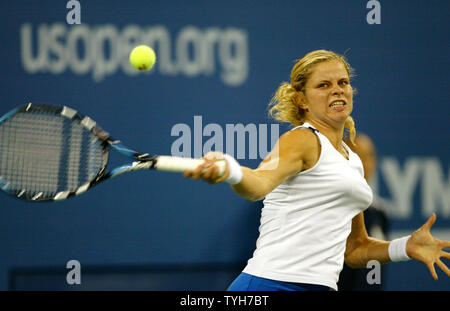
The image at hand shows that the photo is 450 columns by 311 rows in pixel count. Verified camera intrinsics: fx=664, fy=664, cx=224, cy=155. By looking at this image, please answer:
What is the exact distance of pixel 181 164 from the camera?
1.95 m

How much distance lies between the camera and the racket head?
2201mm

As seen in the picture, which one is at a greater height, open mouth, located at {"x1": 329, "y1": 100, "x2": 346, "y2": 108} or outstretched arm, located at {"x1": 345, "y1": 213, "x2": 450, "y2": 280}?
open mouth, located at {"x1": 329, "y1": 100, "x2": 346, "y2": 108}

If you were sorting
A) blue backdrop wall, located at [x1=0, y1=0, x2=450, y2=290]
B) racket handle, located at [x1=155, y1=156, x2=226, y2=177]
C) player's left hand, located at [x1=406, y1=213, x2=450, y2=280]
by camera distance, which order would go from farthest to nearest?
blue backdrop wall, located at [x1=0, y1=0, x2=450, y2=290] < player's left hand, located at [x1=406, y1=213, x2=450, y2=280] < racket handle, located at [x1=155, y1=156, x2=226, y2=177]

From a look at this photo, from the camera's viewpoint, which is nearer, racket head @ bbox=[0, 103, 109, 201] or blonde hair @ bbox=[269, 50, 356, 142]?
racket head @ bbox=[0, 103, 109, 201]

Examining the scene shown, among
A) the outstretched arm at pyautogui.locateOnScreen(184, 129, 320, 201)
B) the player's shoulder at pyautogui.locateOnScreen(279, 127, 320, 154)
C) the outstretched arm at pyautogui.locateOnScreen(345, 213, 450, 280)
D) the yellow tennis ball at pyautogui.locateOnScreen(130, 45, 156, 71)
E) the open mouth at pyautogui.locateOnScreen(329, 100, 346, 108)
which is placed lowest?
the outstretched arm at pyautogui.locateOnScreen(345, 213, 450, 280)

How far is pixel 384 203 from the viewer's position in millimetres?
3852

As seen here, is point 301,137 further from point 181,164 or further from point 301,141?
point 181,164

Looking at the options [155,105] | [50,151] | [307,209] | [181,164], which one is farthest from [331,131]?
[155,105]

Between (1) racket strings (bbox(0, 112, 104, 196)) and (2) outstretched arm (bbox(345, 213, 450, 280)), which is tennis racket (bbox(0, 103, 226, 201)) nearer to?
(1) racket strings (bbox(0, 112, 104, 196))

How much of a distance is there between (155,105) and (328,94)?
5.07 feet

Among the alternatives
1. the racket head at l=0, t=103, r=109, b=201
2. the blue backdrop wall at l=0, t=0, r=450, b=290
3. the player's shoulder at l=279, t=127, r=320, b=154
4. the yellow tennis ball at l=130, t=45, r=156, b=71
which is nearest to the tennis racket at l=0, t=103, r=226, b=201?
the racket head at l=0, t=103, r=109, b=201

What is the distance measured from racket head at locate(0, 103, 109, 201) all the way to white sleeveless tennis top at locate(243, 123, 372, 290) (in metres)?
0.61
